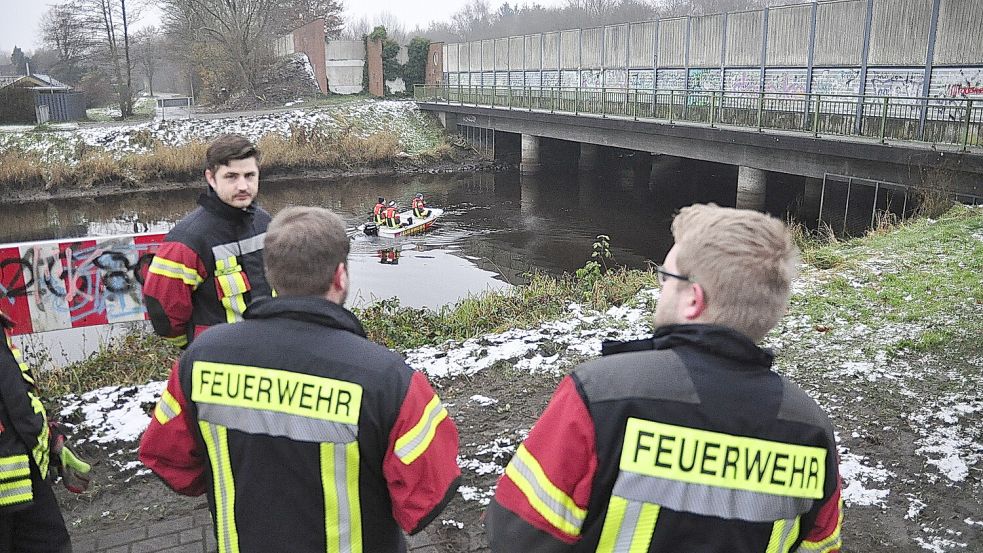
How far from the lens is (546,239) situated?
69.5ft

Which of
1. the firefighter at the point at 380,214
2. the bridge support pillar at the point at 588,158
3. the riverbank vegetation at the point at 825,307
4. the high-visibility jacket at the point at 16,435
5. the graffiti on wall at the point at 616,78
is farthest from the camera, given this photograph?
the bridge support pillar at the point at 588,158

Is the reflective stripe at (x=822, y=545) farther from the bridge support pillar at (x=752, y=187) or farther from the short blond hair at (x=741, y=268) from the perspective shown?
the bridge support pillar at (x=752, y=187)

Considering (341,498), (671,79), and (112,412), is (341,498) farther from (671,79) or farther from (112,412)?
(671,79)

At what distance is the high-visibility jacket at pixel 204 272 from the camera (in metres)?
3.83

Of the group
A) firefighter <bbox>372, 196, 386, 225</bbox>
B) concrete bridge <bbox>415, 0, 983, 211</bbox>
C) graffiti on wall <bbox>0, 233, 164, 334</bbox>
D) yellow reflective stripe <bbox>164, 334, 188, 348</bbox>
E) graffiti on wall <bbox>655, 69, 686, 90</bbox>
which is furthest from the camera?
graffiti on wall <bbox>655, 69, 686, 90</bbox>

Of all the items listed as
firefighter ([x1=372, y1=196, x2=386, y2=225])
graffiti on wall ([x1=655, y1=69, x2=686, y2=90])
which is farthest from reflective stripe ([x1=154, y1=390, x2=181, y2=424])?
graffiti on wall ([x1=655, y1=69, x2=686, y2=90])

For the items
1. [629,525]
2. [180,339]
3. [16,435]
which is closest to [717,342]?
[629,525]

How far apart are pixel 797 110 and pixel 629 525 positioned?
64.3 ft

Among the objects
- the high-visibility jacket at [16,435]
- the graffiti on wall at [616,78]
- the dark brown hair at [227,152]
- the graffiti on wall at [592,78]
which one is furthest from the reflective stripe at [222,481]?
the graffiti on wall at [592,78]

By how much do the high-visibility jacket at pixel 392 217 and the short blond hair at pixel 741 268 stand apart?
19.0 m

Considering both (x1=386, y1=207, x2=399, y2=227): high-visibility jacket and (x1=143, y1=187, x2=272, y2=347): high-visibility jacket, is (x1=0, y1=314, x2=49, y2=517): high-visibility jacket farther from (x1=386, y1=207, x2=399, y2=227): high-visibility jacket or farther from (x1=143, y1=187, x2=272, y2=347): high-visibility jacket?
(x1=386, y1=207, x2=399, y2=227): high-visibility jacket

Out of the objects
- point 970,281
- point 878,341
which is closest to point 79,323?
point 878,341

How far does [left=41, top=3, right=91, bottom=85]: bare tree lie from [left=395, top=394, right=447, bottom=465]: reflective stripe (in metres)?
53.8

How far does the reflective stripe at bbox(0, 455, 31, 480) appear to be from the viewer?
9.57 feet
